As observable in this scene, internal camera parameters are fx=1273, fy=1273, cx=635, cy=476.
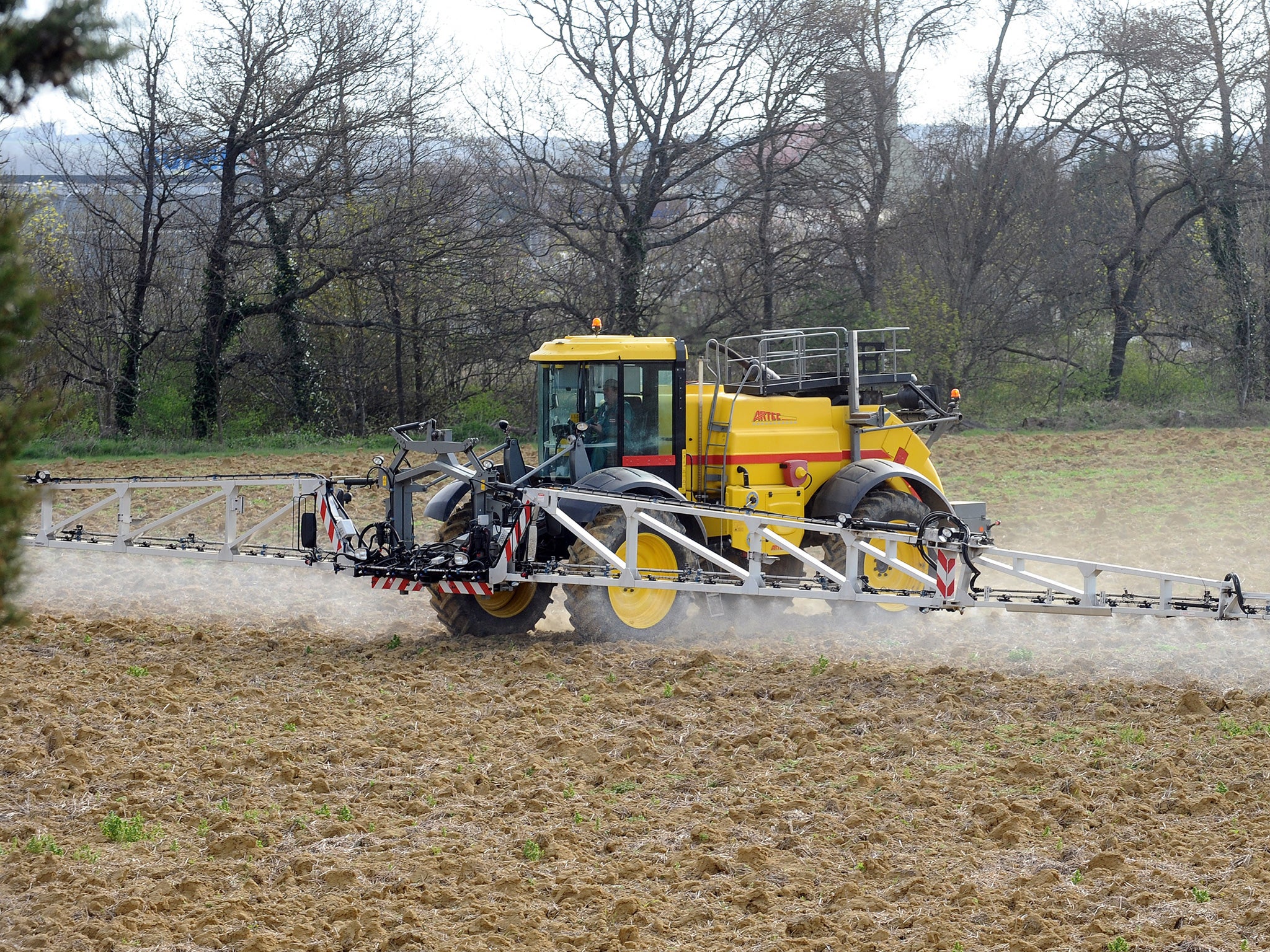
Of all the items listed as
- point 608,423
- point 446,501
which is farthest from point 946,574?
point 446,501

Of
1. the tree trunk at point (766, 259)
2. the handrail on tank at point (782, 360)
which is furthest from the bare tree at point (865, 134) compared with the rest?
the handrail on tank at point (782, 360)

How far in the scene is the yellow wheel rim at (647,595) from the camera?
32.6 ft

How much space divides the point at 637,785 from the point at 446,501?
14.9 feet

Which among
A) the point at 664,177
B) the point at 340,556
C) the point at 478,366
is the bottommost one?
the point at 340,556

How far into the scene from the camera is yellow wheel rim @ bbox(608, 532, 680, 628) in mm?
9938

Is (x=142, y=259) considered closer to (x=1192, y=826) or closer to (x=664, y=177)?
(x=664, y=177)

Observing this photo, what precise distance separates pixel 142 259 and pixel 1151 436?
1895 centimetres

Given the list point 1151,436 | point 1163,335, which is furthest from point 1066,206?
point 1151,436

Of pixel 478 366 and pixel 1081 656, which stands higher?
pixel 478 366

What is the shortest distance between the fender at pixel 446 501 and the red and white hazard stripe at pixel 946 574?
3.97m

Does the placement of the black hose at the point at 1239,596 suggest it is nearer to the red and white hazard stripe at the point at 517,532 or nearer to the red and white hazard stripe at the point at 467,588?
the red and white hazard stripe at the point at 517,532

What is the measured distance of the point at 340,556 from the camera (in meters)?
9.45

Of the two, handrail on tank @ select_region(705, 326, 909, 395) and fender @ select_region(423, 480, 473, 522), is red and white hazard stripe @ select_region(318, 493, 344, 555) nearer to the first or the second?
fender @ select_region(423, 480, 473, 522)

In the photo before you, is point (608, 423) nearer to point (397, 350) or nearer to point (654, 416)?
point (654, 416)
